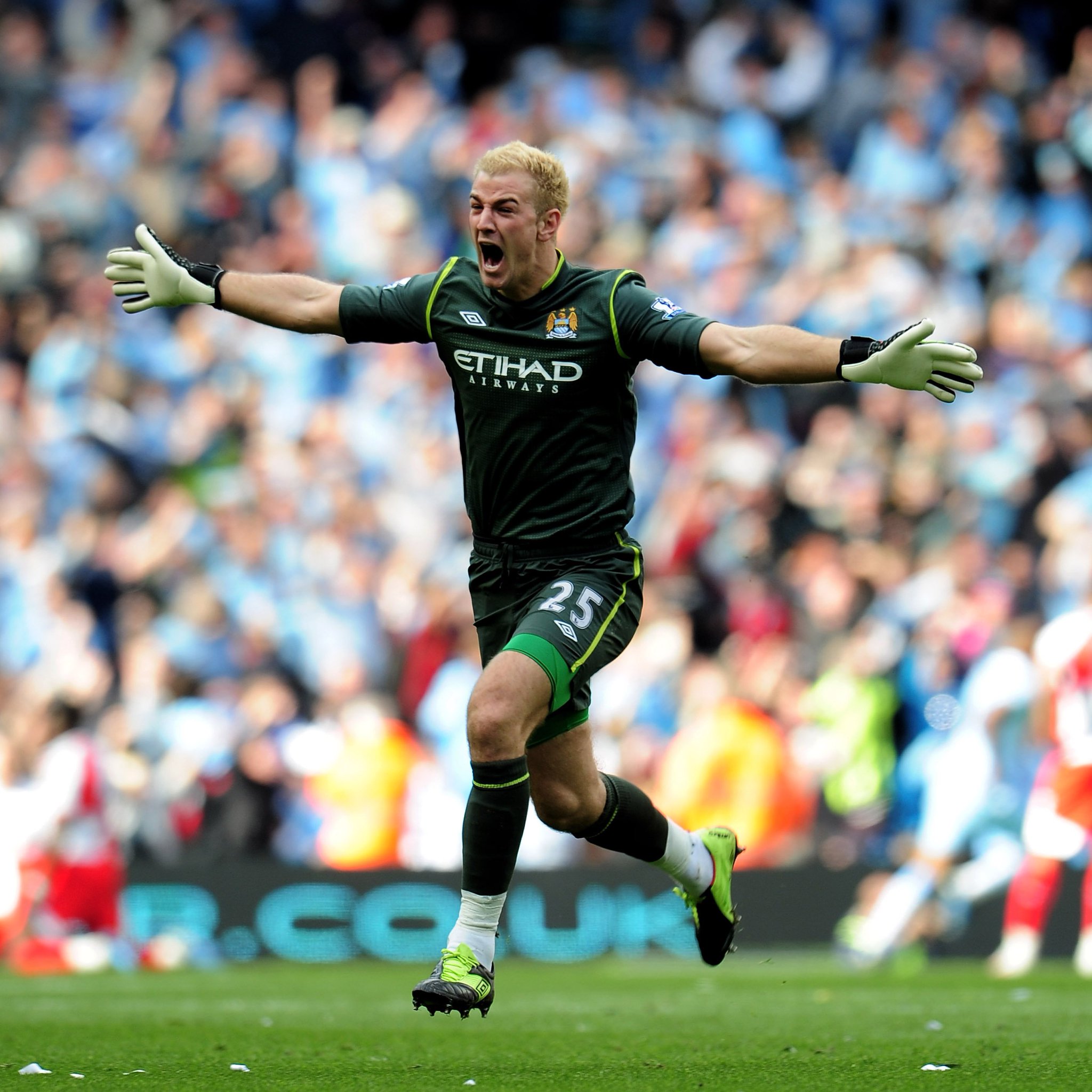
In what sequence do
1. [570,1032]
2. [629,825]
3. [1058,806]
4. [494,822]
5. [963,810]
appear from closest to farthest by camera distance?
[494,822] → [629,825] → [570,1032] → [1058,806] → [963,810]

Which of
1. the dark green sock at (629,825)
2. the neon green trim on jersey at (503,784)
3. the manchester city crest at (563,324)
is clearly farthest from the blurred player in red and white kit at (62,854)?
the manchester city crest at (563,324)

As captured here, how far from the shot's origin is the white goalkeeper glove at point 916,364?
5316mm

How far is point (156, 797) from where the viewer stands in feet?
42.0

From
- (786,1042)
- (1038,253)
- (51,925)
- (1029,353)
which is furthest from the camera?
(1038,253)

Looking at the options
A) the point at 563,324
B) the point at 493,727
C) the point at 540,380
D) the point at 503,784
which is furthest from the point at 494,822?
the point at 563,324

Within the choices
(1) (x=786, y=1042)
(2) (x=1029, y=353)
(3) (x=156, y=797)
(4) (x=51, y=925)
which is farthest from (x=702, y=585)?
(1) (x=786, y=1042)

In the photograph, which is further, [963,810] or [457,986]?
[963,810]

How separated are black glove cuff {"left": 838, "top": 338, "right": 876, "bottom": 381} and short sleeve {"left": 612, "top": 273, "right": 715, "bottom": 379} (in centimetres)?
42

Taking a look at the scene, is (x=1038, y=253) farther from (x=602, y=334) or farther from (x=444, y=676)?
(x=602, y=334)

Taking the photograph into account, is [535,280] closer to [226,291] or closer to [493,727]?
[226,291]

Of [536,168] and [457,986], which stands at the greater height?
[536,168]

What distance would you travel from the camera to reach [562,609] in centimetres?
582

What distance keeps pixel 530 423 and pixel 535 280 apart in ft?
1.58

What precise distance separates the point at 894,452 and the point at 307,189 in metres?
6.15
